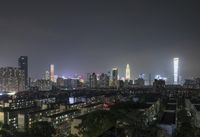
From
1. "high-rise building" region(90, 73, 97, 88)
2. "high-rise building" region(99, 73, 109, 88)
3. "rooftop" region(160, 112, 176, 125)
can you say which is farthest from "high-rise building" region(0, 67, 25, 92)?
"rooftop" region(160, 112, 176, 125)

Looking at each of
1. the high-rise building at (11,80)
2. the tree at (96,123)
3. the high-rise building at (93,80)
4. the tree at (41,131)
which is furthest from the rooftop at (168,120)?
the high-rise building at (93,80)

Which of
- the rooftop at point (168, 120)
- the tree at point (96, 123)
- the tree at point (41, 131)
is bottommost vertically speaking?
the rooftop at point (168, 120)

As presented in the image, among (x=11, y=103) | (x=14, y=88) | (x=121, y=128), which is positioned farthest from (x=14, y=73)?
(x=121, y=128)

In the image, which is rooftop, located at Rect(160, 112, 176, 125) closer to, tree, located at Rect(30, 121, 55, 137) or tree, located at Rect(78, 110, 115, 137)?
tree, located at Rect(30, 121, 55, 137)

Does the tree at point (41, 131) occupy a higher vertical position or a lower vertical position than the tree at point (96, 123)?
lower

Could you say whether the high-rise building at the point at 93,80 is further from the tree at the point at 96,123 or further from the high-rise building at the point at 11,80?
the tree at the point at 96,123

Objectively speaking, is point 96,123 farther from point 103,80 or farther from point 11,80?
point 103,80

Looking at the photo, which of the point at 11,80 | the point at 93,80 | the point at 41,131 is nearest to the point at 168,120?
the point at 41,131

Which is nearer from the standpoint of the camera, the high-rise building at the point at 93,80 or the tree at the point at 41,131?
the tree at the point at 41,131

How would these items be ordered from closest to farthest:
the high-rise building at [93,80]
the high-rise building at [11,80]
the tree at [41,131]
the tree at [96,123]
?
the tree at [96,123] → the tree at [41,131] → the high-rise building at [11,80] → the high-rise building at [93,80]
